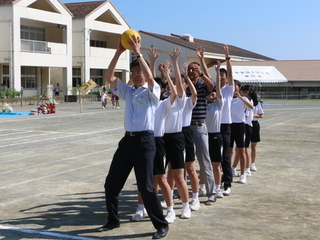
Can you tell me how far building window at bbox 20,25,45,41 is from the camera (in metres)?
44.8

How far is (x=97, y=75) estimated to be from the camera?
55.8 metres

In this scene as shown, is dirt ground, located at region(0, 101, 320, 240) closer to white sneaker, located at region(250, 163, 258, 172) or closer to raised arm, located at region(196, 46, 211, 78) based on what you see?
white sneaker, located at region(250, 163, 258, 172)

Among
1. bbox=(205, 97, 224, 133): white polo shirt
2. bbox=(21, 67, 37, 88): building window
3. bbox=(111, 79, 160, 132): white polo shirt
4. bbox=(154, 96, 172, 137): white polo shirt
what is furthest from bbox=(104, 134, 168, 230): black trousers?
bbox=(21, 67, 37, 88): building window

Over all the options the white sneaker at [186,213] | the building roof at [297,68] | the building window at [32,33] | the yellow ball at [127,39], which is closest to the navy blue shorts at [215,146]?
the white sneaker at [186,213]

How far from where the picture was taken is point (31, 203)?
772 centimetres

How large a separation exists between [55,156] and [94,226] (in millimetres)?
6485

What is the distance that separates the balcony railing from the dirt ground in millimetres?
29088

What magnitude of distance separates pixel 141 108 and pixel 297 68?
68.0 m

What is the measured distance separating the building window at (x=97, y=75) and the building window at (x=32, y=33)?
8525 mm

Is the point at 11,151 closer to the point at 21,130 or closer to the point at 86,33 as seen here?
the point at 21,130

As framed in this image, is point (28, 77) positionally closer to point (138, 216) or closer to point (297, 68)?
point (297, 68)

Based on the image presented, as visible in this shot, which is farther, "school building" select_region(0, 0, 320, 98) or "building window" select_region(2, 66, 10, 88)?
"building window" select_region(2, 66, 10, 88)

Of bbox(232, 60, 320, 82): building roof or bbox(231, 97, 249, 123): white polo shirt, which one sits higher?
bbox(232, 60, 320, 82): building roof

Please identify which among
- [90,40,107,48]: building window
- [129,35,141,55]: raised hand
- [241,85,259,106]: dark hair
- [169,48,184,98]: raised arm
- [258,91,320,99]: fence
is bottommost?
[258,91,320,99]: fence
